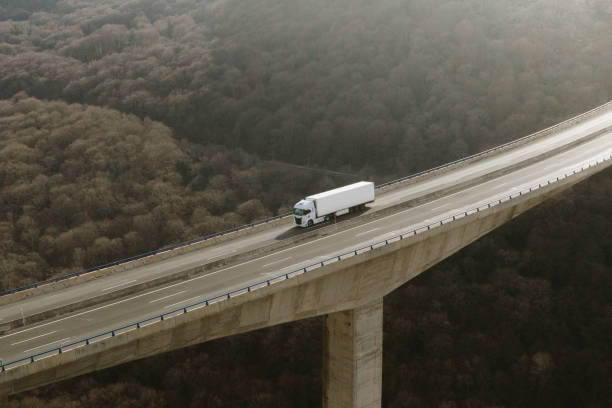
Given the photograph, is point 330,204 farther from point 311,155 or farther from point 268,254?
point 311,155

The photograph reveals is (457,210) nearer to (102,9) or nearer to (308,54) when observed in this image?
(308,54)

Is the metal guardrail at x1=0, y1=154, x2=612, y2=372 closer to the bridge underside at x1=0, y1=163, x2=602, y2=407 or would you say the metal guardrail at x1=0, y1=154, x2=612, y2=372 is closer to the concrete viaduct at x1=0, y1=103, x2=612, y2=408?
the concrete viaduct at x1=0, y1=103, x2=612, y2=408

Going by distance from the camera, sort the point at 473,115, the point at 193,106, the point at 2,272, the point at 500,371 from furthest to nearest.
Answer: the point at 193,106, the point at 473,115, the point at 2,272, the point at 500,371

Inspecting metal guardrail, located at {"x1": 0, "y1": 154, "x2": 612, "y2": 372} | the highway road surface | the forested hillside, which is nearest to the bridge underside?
metal guardrail, located at {"x1": 0, "y1": 154, "x2": 612, "y2": 372}

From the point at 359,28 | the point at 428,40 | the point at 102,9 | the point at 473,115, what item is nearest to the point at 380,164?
the point at 473,115

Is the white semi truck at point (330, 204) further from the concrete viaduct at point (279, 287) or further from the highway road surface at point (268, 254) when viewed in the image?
the highway road surface at point (268, 254)

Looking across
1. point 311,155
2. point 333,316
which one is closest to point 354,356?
point 333,316
